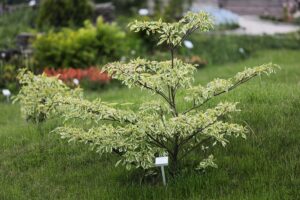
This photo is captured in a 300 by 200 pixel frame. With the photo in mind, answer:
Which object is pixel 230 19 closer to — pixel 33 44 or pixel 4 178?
pixel 33 44

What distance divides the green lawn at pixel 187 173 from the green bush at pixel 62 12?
378 inches

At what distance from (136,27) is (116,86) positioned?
6.69 meters

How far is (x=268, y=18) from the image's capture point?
25203 mm

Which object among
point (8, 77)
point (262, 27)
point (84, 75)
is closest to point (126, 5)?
point (262, 27)

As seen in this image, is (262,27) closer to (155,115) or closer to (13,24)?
(13,24)

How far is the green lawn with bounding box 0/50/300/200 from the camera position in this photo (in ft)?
17.3

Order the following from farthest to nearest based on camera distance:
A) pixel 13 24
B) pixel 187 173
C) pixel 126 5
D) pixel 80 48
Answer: pixel 126 5, pixel 13 24, pixel 80 48, pixel 187 173

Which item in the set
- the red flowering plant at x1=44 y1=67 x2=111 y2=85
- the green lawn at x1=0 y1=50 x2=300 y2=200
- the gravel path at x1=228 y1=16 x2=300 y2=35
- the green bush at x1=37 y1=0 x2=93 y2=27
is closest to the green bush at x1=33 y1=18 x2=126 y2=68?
the red flowering plant at x1=44 y1=67 x2=111 y2=85

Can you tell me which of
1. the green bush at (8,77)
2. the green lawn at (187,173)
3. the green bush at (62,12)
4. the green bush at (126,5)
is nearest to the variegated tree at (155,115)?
the green lawn at (187,173)

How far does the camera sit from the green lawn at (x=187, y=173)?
5.26m

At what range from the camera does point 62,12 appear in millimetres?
17016

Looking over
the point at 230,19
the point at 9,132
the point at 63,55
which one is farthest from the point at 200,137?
the point at 230,19

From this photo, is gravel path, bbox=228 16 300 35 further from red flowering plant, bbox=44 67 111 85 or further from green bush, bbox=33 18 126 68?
red flowering plant, bbox=44 67 111 85

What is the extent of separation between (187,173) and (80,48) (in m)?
8.19
